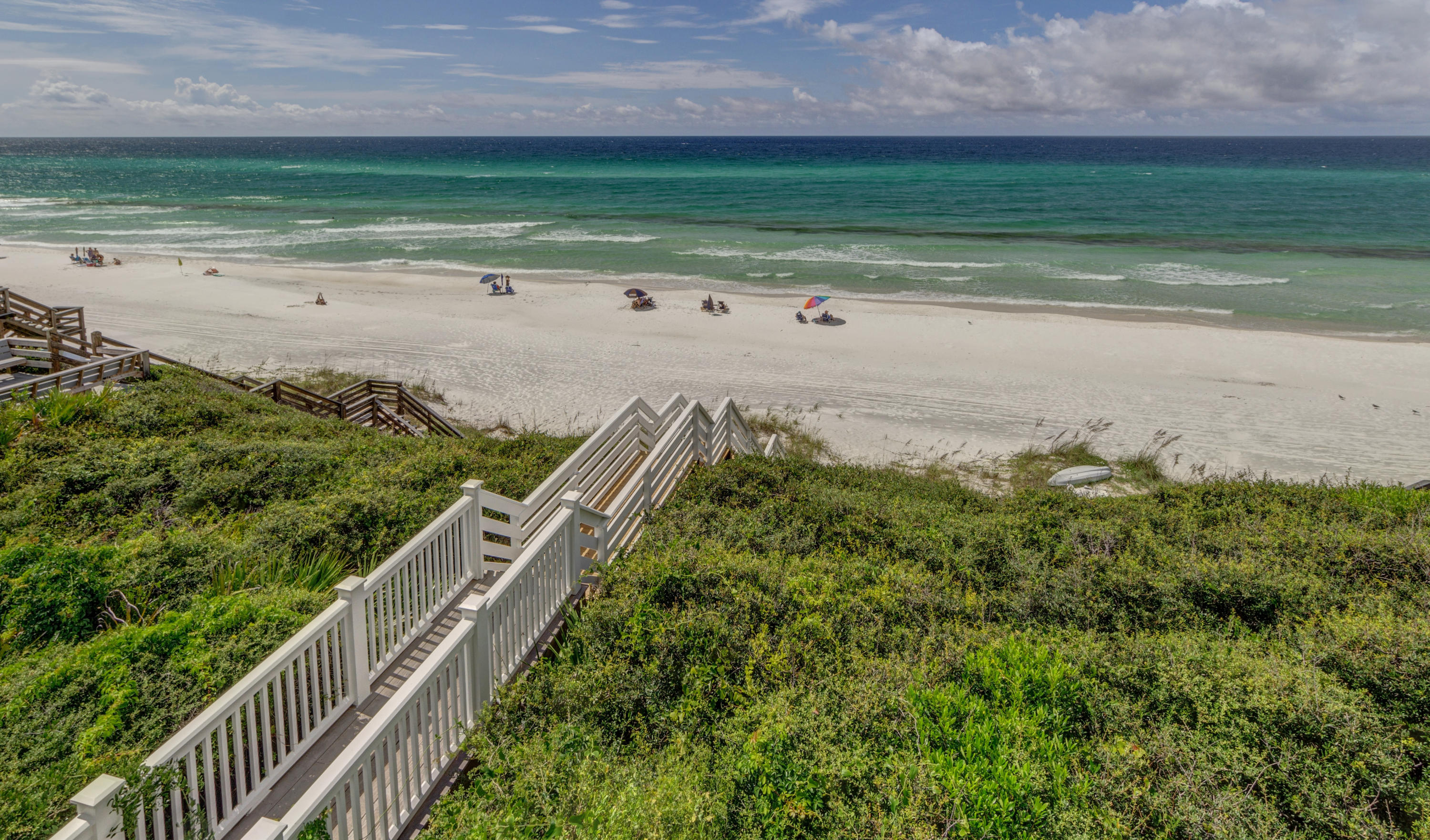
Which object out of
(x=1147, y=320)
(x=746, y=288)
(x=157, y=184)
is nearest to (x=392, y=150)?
(x=157, y=184)

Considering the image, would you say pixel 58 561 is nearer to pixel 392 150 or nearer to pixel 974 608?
pixel 974 608

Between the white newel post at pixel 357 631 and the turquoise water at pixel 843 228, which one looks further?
the turquoise water at pixel 843 228

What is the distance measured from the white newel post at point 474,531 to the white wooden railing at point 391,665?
1 centimetres

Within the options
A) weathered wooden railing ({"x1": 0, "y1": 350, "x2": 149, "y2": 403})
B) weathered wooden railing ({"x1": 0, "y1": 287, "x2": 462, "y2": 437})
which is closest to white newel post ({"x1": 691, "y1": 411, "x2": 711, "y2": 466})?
weathered wooden railing ({"x1": 0, "y1": 287, "x2": 462, "y2": 437})

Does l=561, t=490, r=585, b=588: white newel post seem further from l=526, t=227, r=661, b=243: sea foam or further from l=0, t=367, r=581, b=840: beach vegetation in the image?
l=526, t=227, r=661, b=243: sea foam

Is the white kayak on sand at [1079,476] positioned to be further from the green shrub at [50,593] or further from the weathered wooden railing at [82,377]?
the weathered wooden railing at [82,377]

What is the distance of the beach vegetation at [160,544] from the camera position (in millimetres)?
4355

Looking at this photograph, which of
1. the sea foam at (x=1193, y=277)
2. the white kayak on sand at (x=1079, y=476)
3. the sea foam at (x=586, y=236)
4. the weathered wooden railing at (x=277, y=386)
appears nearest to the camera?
the weathered wooden railing at (x=277, y=386)

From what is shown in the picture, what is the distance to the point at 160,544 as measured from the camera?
21.0 ft

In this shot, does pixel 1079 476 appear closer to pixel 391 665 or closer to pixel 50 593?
pixel 391 665

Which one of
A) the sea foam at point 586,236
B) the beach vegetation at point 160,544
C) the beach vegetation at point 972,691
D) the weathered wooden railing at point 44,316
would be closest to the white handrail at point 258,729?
the beach vegetation at point 160,544

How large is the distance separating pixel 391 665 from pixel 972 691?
4.14m

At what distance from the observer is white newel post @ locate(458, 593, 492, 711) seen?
15.4 feet

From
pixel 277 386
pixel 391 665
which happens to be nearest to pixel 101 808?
pixel 391 665
